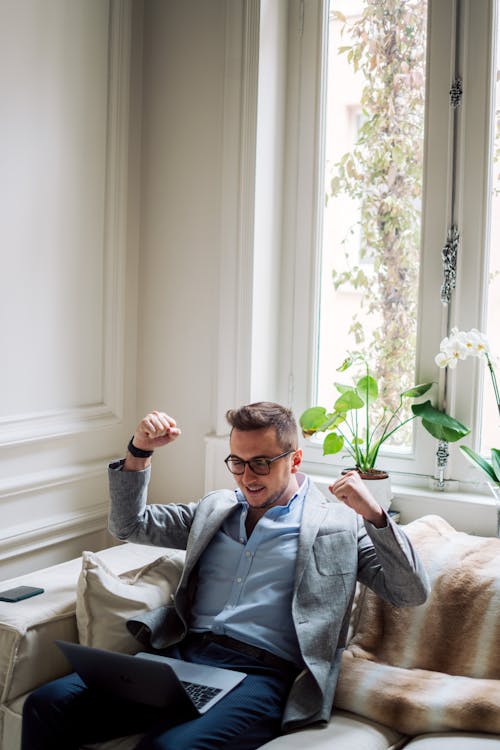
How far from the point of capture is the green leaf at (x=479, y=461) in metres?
2.43

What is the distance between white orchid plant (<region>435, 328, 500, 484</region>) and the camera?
7.86 feet

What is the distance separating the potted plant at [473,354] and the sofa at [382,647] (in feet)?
0.94

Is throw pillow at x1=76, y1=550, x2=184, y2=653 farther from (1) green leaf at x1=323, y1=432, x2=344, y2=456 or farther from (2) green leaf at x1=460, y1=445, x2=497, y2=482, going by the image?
(2) green leaf at x1=460, y1=445, x2=497, y2=482

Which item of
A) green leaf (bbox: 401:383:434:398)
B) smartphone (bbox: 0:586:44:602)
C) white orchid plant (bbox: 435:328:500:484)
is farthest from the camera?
green leaf (bbox: 401:383:434:398)

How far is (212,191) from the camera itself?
2.88 m

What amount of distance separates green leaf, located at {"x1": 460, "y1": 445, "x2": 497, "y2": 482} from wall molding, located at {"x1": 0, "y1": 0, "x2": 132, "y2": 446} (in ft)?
3.77

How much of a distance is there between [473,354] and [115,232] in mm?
1231

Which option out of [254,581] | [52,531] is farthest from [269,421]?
[52,531]

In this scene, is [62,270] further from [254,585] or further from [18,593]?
[254,585]

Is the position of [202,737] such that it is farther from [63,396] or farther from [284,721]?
[63,396]

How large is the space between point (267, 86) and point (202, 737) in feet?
6.42

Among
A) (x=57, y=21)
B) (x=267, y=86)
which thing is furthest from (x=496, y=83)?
(x=57, y=21)

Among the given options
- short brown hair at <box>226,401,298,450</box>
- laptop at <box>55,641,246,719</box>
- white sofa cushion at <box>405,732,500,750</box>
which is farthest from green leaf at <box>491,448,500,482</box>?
laptop at <box>55,641,246,719</box>

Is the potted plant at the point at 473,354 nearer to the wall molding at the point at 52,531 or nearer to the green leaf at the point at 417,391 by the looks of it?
the green leaf at the point at 417,391
